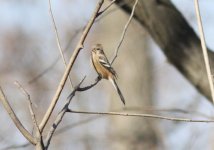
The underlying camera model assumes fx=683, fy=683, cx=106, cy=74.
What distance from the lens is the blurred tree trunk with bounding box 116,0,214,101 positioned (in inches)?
145

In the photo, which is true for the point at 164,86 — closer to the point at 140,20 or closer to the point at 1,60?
the point at 1,60

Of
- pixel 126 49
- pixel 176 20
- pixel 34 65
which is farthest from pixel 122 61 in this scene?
pixel 176 20

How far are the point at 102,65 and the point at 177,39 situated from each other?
5.09 feet

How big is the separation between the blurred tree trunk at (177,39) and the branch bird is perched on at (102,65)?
141cm

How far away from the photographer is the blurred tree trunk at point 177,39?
3688 millimetres

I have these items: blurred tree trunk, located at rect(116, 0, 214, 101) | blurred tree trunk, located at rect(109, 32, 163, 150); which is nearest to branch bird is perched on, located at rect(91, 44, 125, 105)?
blurred tree trunk, located at rect(116, 0, 214, 101)

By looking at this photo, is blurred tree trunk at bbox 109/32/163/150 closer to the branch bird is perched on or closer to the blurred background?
the blurred background

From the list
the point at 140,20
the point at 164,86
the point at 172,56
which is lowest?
the point at 164,86

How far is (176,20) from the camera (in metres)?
3.74

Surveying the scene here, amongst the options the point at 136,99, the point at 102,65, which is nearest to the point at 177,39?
the point at 102,65

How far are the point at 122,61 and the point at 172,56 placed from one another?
3.86 m

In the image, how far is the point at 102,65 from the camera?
2.23m

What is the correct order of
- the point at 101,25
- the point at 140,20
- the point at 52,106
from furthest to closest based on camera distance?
the point at 101,25, the point at 140,20, the point at 52,106

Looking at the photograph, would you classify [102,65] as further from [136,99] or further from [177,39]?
[136,99]
